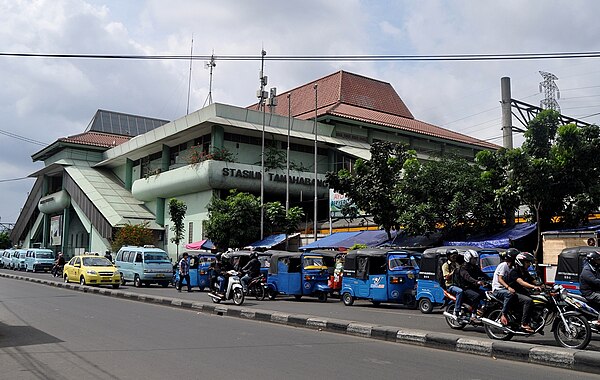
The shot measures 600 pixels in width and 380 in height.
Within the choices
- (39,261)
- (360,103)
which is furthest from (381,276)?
(39,261)

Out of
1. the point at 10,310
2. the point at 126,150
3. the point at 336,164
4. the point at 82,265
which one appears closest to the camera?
the point at 10,310

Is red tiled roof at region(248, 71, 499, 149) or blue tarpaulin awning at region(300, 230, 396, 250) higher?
red tiled roof at region(248, 71, 499, 149)

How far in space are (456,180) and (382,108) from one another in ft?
93.7

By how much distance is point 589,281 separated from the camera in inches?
383

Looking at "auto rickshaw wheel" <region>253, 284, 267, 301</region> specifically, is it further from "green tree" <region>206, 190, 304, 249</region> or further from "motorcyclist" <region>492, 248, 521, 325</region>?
"green tree" <region>206, 190, 304, 249</region>

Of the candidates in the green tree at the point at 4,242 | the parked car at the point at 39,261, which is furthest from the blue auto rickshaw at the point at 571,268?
the green tree at the point at 4,242

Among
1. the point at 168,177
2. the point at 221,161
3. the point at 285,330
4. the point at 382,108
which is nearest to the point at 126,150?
the point at 168,177

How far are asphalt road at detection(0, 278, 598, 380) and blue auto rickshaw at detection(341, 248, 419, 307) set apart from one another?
18.5 ft

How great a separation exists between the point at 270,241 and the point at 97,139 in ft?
106

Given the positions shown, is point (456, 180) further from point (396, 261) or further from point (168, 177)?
point (168, 177)

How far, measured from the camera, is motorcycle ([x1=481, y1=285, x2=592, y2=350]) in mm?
9227

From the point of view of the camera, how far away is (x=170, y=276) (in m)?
29.1

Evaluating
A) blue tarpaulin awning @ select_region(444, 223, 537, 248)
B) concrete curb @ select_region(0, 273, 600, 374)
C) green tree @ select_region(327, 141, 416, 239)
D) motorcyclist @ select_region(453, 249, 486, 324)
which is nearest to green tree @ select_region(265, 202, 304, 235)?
green tree @ select_region(327, 141, 416, 239)

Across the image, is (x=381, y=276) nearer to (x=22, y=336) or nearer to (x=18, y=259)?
(x=22, y=336)
